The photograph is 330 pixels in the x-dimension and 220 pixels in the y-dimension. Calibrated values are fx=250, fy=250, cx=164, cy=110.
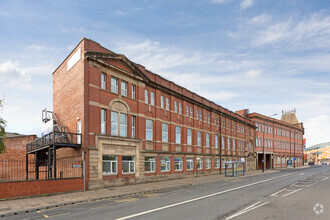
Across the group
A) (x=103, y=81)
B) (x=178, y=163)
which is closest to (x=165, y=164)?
(x=178, y=163)

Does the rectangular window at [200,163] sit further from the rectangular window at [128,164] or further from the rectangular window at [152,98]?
the rectangular window at [128,164]

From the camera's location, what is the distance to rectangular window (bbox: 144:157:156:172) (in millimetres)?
26809

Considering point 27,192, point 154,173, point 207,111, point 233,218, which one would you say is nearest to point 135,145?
point 154,173

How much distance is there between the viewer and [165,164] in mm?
29875

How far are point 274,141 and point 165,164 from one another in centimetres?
5189

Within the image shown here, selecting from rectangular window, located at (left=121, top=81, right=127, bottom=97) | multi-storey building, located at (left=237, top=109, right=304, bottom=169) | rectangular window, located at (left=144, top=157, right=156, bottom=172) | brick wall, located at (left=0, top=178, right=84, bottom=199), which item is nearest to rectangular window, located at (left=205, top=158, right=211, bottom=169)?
rectangular window, located at (left=144, top=157, right=156, bottom=172)

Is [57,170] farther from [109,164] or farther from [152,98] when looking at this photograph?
[152,98]

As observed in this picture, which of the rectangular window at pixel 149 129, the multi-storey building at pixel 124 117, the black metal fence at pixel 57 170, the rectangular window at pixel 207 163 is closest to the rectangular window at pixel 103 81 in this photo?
the multi-storey building at pixel 124 117

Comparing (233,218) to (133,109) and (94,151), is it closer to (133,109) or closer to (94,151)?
(94,151)

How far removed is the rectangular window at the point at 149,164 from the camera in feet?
88.0

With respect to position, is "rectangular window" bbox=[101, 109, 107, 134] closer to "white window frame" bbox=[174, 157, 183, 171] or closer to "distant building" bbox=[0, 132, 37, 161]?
"white window frame" bbox=[174, 157, 183, 171]

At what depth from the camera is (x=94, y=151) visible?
69.2ft

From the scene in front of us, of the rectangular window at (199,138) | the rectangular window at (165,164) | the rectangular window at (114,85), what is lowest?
the rectangular window at (165,164)

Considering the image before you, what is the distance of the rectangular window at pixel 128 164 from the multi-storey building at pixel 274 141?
40.6 meters
